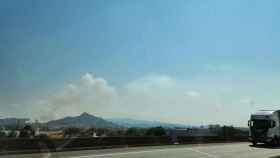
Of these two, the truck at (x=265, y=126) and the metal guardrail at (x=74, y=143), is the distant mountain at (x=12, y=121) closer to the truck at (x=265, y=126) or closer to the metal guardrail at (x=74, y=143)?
the metal guardrail at (x=74, y=143)

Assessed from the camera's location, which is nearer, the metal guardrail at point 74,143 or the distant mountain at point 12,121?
the metal guardrail at point 74,143

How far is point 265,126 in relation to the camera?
40125mm

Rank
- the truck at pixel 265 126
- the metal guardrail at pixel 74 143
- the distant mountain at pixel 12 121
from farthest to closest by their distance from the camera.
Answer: the truck at pixel 265 126, the distant mountain at pixel 12 121, the metal guardrail at pixel 74 143

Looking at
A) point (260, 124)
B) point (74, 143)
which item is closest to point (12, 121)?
point (74, 143)

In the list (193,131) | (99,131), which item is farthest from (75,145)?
(193,131)

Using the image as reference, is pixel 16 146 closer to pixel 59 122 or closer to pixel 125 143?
pixel 125 143

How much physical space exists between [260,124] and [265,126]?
1.68 feet

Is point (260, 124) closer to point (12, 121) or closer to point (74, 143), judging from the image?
point (74, 143)

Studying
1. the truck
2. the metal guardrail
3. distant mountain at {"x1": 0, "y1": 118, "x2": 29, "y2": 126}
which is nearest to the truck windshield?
the truck

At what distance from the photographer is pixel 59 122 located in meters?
45.7

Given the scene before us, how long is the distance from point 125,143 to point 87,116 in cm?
1226

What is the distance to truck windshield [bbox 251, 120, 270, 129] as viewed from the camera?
40000 mm

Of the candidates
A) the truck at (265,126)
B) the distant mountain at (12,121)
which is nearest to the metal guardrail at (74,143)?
the distant mountain at (12,121)

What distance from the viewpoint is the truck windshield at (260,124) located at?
131 ft
